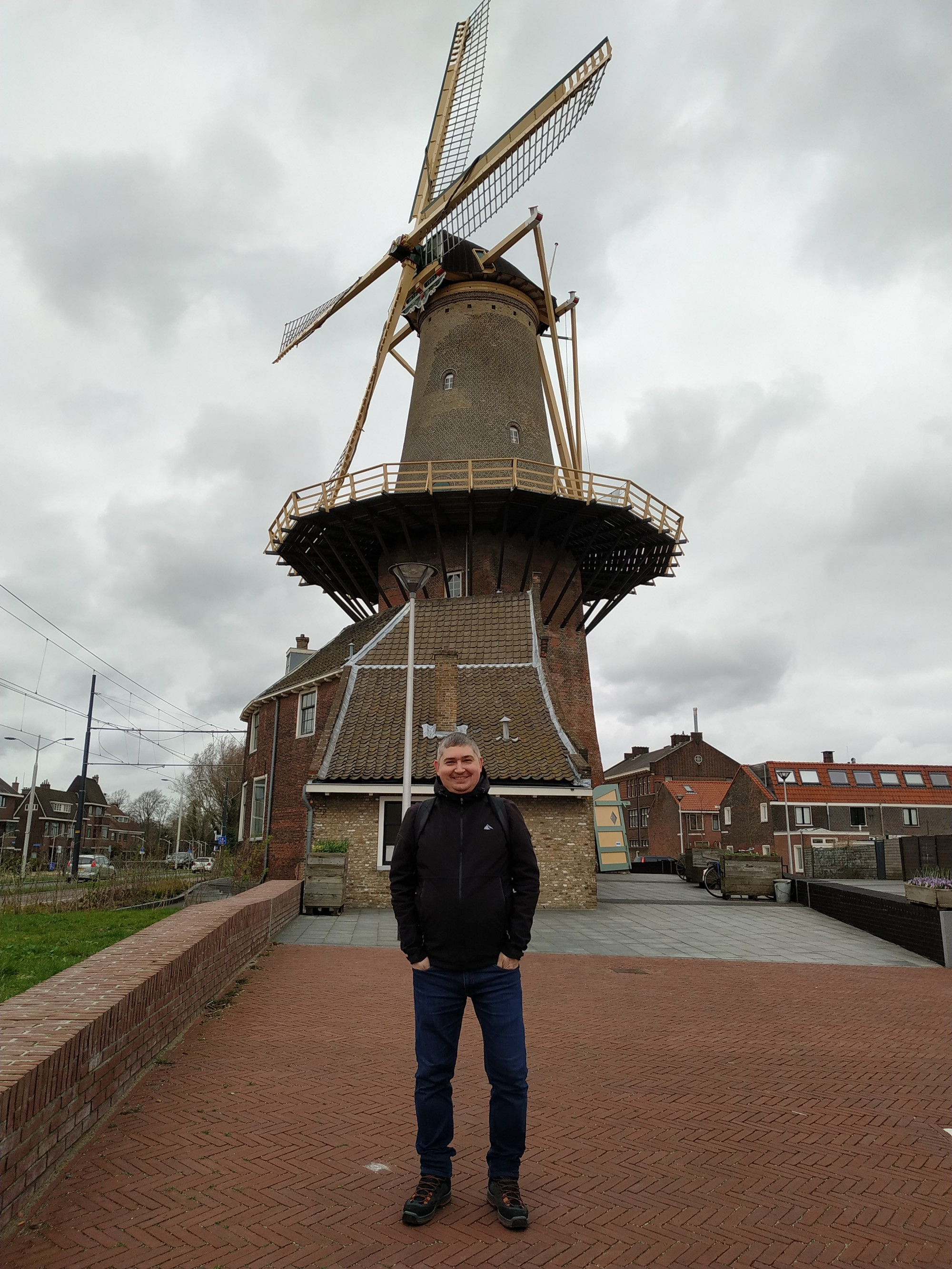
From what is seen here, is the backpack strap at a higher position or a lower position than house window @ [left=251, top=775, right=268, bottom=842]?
lower

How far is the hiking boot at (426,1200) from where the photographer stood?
3189mm

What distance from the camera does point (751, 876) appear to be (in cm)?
1805

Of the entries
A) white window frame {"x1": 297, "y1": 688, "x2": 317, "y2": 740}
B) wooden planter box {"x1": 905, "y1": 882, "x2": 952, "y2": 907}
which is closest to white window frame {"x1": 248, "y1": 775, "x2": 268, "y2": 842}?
white window frame {"x1": 297, "y1": 688, "x2": 317, "y2": 740}

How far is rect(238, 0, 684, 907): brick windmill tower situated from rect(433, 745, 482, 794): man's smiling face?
8.99m

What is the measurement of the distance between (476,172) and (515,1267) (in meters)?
29.1

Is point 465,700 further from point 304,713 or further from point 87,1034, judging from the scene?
point 87,1034

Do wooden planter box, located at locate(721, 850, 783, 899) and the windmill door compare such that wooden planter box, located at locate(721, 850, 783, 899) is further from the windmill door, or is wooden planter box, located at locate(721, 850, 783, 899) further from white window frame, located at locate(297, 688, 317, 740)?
white window frame, located at locate(297, 688, 317, 740)

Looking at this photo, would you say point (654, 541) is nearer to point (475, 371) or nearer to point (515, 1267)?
point (475, 371)

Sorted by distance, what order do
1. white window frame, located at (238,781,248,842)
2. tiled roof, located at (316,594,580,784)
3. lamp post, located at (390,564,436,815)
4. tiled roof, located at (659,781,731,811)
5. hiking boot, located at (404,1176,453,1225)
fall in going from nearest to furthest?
hiking boot, located at (404,1176,453,1225) < lamp post, located at (390,564,436,815) < tiled roof, located at (316,594,580,784) < white window frame, located at (238,781,248,842) < tiled roof, located at (659,781,731,811)

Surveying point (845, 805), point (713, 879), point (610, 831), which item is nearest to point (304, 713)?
point (610, 831)

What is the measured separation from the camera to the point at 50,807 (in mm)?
78688

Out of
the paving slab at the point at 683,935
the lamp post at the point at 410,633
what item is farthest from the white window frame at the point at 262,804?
the lamp post at the point at 410,633

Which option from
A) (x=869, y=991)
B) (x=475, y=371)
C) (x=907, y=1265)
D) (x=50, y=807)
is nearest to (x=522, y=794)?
(x=869, y=991)

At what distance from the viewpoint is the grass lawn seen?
6250mm
